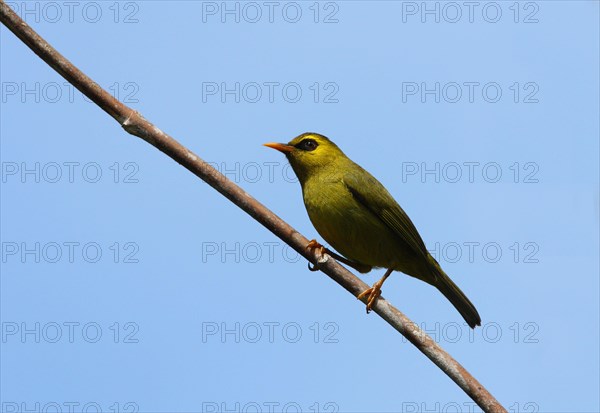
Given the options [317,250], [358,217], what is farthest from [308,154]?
[317,250]

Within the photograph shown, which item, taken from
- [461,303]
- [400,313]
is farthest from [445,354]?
[461,303]

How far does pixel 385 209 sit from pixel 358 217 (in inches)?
9.2

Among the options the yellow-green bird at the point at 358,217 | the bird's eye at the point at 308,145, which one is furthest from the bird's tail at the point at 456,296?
the bird's eye at the point at 308,145

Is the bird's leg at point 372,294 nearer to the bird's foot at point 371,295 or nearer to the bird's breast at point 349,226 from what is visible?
the bird's foot at point 371,295

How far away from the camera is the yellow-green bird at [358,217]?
536 centimetres

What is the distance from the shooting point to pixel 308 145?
5.75 metres

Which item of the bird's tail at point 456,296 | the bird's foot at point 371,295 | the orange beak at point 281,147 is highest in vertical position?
the orange beak at point 281,147

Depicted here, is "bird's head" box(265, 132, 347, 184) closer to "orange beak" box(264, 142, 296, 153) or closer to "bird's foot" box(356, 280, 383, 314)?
"orange beak" box(264, 142, 296, 153)

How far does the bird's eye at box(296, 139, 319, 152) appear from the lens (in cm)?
573

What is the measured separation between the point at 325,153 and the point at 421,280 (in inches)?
44.5

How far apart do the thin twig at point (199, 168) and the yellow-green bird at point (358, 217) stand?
1.15 meters

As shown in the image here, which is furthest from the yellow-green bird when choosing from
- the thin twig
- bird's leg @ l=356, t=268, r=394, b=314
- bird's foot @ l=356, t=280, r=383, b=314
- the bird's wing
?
the thin twig

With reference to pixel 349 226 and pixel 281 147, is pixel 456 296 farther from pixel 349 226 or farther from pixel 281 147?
pixel 281 147

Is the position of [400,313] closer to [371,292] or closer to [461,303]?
[371,292]
